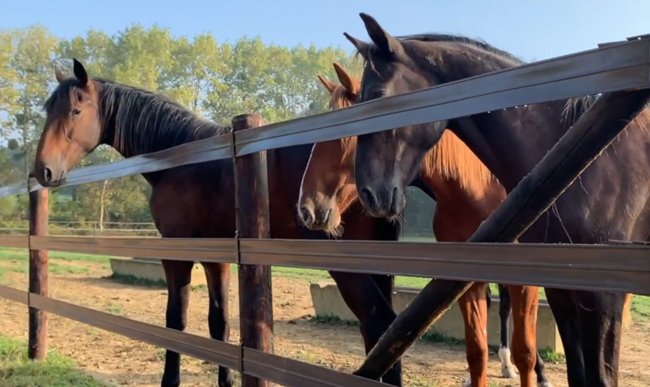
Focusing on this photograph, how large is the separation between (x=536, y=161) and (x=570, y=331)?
0.65 metres

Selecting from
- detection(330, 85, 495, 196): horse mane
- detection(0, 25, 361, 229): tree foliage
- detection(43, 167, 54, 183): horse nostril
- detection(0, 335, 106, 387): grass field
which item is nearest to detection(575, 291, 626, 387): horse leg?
detection(330, 85, 495, 196): horse mane

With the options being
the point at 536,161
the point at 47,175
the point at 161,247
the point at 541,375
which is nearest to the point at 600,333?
the point at 536,161

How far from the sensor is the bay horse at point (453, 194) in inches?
120

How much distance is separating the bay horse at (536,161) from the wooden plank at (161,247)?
0.68m

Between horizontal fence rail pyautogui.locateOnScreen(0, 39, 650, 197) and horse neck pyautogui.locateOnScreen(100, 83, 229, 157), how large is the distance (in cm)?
197

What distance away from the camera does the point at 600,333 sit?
1.90 meters

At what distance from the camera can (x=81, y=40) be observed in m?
34.5

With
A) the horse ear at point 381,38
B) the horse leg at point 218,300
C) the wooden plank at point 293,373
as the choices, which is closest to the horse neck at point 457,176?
the horse ear at point 381,38

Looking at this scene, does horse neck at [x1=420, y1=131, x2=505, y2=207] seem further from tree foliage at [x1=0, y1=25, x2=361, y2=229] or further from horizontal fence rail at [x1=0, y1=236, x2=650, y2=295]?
tree foliage at [x1=0, y1=25, x2=361, y2=229]

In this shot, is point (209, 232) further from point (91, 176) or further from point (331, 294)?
point (331, 294)

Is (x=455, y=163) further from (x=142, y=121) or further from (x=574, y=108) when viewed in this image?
(x=142, y=121)

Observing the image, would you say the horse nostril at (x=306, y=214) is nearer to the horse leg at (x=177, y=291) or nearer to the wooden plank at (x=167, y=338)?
the wooden plank at (x=167, y=338)

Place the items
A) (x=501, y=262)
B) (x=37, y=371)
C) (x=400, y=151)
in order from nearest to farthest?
(x=501, y=262)
(x=400, y=151)
(x=37, y=371)

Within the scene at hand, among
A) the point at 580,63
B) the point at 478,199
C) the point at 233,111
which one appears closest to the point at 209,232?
the point at 478,199
